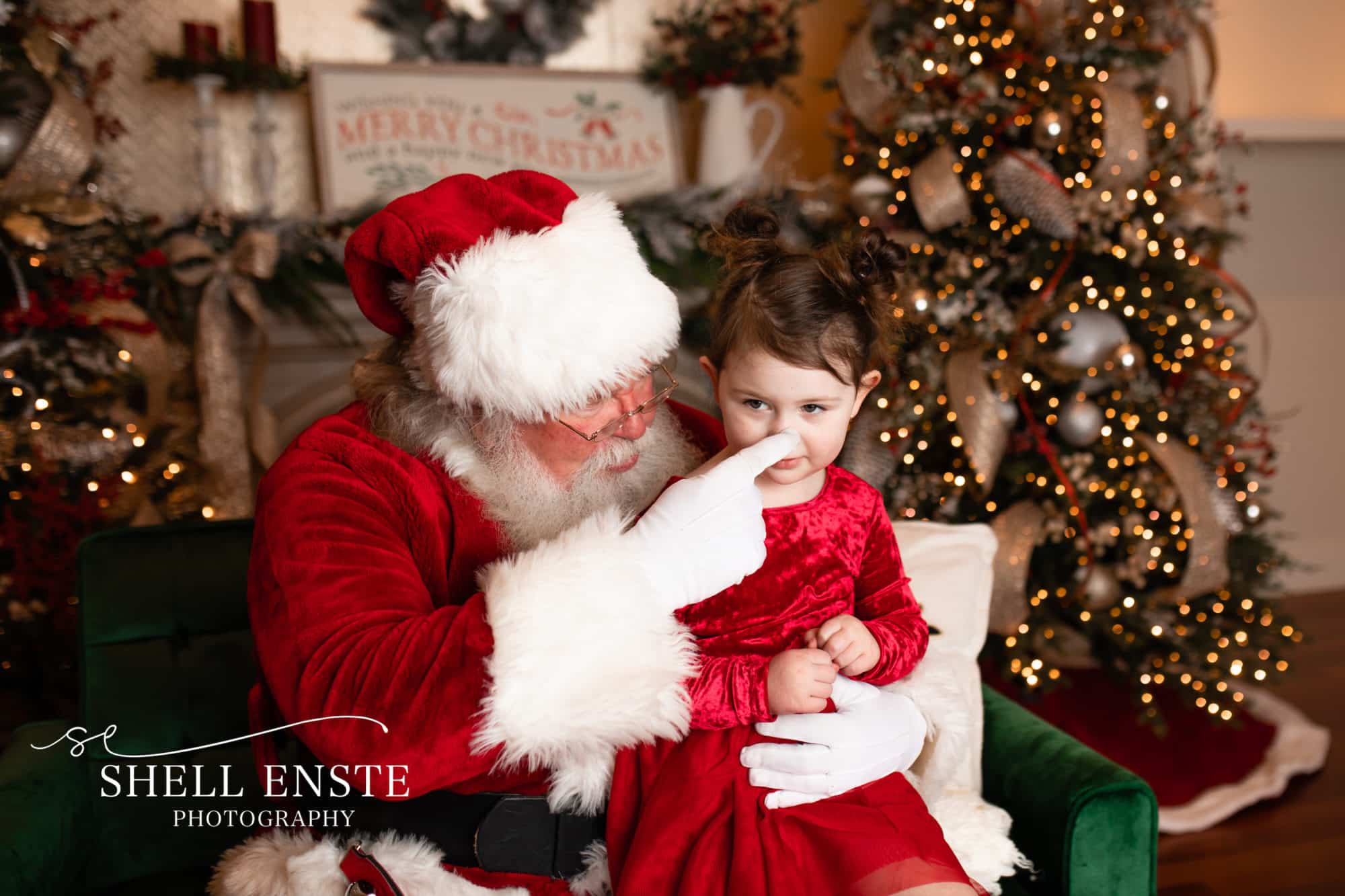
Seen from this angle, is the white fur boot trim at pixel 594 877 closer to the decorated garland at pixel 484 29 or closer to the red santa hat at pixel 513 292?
the red santa hat at pixel 513 292

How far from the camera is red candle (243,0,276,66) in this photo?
10.3 feet

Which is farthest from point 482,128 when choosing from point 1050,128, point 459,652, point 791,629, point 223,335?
point 459,652

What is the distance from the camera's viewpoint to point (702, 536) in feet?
3.70

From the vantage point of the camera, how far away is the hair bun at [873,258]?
4.34 ft

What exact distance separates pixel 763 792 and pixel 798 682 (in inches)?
5.6

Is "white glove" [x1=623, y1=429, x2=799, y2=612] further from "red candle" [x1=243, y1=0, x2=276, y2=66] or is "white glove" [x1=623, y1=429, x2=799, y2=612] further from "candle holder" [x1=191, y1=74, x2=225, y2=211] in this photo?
"red candle" [x1=243, y1=0, x2=276, y2=66]

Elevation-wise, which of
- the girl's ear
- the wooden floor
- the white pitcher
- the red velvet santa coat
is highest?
the white pitcher

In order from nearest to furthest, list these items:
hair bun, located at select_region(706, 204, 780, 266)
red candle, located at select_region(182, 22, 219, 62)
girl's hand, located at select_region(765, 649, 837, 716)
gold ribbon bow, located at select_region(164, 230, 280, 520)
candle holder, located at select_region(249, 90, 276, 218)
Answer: girl's hand, located at select_region(765, 649, 837, 716)
hair bun, located at select_region(706, 204, 780, 266)
gold ribbon bow, located at select_region(164, 230, 280, 520)
red candle, located at select_region(182, 22, 219, 62)
candle holder, located at select_region(249, 90, 276, 218)

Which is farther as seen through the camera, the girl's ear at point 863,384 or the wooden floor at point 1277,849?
the wooden floor at point 1277,849

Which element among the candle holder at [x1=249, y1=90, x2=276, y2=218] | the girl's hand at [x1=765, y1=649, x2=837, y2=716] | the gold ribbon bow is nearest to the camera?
the girl's hand at [x1=765, y1=649, x2=837, y2=716]

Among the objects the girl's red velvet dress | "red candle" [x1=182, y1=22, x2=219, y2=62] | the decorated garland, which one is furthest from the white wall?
"red candle" [x1=182, y1=22, x2=219, y2=62]

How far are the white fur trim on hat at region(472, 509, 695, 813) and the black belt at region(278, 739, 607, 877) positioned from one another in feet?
0.32

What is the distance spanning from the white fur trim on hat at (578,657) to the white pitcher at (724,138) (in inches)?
102

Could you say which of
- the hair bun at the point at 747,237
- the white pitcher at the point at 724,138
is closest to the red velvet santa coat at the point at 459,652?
the hair bun at the point at 747,237
